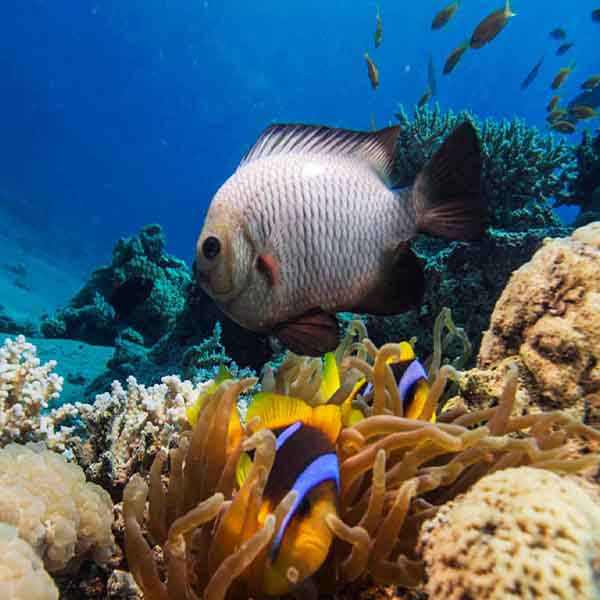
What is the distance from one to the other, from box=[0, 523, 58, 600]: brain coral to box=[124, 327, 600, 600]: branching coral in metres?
0.26

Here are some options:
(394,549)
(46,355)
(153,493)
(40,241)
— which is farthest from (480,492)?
(40,241)

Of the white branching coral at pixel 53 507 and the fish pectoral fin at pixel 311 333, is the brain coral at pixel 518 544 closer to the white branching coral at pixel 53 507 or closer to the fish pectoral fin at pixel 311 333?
the fish pectoral fin at pixel 311 333

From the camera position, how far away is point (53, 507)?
4.65 feet

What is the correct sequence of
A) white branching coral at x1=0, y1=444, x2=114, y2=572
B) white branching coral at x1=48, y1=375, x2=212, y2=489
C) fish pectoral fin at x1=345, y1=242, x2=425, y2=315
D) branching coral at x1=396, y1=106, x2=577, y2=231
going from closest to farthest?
white branching coral at x1=0, y1=444, x2=114, y2=572, fish pectoral fin at x1=345, y1=242, x2=425, y2=315, white branching coral at x1=48, y1=375, x2=212, y2=489, branching coral at x1=396, y1=106, x2=577, y2=231

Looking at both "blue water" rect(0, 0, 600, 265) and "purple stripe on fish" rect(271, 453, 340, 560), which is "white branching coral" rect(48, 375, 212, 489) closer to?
"purple stripe on fish" rect(271, 453, 340, 560)

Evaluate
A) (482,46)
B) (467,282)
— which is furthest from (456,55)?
A: (467,282)

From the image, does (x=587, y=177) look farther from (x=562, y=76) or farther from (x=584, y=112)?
(x=562, y=76)

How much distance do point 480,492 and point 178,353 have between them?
4769mm

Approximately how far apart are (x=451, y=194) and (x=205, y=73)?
3744 inches

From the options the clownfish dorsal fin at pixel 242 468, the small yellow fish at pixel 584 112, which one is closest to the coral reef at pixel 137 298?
the clownfish dorsal fin at pixel 242 468

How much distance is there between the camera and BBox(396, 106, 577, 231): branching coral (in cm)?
556

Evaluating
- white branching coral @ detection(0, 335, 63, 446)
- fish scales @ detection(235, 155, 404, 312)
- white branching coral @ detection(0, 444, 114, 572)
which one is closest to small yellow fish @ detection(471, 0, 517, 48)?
fish scales @ detection(235, 155, 404, 312)

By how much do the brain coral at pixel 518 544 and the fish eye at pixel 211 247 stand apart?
1.06 meters

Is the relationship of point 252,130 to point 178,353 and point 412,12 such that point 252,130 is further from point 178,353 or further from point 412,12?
point 178,353
